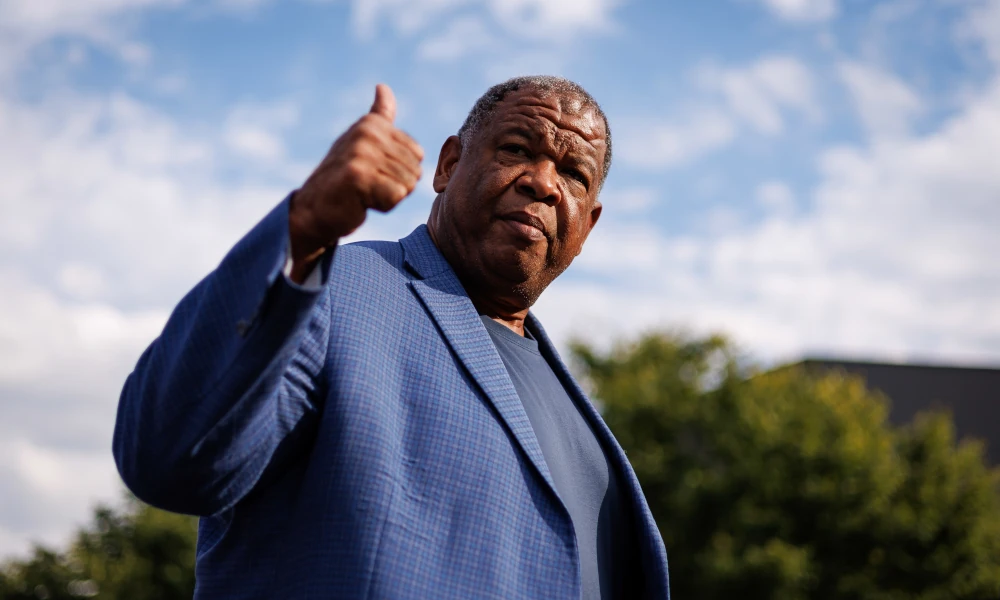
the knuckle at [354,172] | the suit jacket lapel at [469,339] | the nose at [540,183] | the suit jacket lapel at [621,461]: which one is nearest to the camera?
the knuckle at [354,172]

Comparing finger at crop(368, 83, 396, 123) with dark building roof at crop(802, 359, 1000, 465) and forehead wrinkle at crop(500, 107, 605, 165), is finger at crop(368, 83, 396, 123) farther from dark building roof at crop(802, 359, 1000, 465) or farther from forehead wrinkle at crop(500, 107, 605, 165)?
dark building roof at crop(802, 359, 1000, 465)

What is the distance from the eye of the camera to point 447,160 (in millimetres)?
3521

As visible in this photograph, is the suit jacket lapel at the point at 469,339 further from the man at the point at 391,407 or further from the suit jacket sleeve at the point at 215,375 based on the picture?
the suit jacket sleeve at the point at 215,375

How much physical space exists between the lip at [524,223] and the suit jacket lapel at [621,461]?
528 millimetres

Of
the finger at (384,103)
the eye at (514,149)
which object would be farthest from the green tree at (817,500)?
the finger at (384,103)

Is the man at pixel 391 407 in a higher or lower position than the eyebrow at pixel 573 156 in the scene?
lower

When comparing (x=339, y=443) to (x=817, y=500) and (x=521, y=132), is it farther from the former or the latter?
(x=817, y=500)

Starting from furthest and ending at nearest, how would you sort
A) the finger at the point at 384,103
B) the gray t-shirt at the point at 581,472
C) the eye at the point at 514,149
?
the eye at the point at 514,149
the gray t-shirt at the point at 581,472
the finger at the point at 384,103

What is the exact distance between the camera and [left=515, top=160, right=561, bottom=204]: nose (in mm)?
3086

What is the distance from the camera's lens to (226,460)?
6.59ft

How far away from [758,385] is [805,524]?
5655 millimetres

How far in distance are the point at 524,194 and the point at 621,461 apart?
890 mm

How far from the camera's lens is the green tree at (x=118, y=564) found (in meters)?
39.1

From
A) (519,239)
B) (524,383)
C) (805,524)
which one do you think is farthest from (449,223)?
(805,524)
